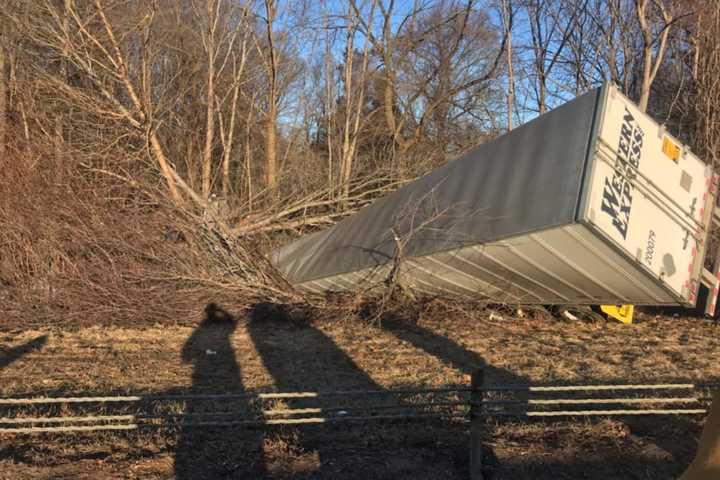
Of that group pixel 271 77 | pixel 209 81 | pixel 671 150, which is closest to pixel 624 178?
pixel 671 150

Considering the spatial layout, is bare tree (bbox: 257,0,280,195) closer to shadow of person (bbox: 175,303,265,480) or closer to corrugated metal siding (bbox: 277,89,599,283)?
corrugated metal siding (bbox: 277,89,599,283)

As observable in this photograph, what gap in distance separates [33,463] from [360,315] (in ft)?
18.7

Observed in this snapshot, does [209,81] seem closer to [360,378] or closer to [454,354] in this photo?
[454,354]

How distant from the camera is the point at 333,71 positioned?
19297mm

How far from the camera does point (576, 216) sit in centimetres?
525

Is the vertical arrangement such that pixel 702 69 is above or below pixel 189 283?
above

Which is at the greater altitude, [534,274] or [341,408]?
[534,274]

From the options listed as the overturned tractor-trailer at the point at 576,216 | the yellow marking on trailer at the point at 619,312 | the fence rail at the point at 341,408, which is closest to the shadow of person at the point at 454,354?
the fence rail at the point at 341,408

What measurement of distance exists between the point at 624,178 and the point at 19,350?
731cm

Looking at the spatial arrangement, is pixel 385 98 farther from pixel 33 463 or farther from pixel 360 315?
pixel 33 463

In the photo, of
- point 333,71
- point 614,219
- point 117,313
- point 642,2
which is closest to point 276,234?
point 117,313

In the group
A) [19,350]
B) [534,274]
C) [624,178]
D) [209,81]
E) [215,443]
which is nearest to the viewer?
[215,443]

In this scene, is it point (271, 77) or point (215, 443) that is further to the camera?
point (271, 77)

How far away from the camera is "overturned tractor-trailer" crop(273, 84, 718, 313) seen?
5523 millimetres
